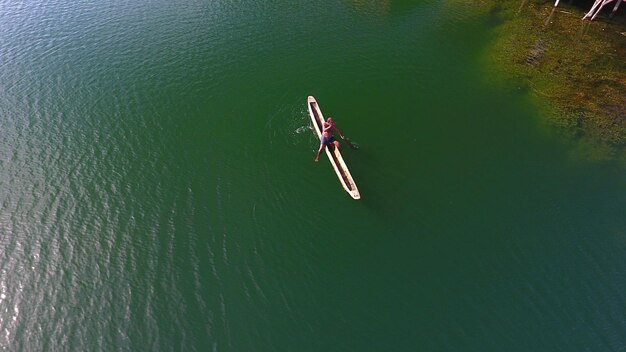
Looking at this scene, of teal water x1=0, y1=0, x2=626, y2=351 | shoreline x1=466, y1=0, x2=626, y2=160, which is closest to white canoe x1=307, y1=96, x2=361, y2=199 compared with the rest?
teal water x1=0, y1=0, x2=626, y2=351

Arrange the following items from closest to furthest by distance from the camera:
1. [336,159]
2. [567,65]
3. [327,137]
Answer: [327,137] → [336,159] → [567,65]

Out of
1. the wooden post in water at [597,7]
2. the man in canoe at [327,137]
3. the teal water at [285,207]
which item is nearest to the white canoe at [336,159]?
the man in canoe at [327,137]

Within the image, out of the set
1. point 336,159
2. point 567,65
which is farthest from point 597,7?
point 336,159

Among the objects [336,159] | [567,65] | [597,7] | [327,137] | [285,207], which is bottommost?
[285,207]

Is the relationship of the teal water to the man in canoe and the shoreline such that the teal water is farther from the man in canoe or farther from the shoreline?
the shoreline

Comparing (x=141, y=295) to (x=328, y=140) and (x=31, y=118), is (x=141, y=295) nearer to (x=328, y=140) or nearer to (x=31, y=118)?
(x=328, y=140)

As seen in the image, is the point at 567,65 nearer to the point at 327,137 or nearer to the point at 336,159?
the point at 336,159

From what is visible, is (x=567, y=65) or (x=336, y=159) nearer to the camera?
(x=336, y=159)

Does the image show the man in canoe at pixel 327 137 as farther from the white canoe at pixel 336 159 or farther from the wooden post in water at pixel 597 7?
the wooden post in water at pixel 597 7
